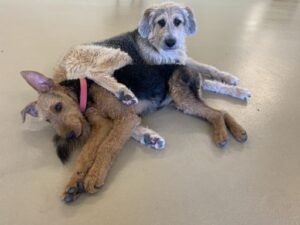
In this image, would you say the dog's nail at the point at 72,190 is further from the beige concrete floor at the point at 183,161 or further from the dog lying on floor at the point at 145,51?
the dog lying on floor at the point at 145,51

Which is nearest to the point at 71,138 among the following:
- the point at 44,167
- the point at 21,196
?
the point at 44,167

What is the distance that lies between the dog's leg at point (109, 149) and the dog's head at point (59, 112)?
0.53 ft

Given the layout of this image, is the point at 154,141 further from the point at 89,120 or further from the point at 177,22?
the point at 177,22

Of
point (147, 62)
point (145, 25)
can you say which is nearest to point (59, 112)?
point (147, 62)

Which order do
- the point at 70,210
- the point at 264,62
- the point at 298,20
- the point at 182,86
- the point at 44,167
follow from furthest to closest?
the point at 298,20
the point at 264,62
the point at 182,86
the point at 44,167
the point at 70,210

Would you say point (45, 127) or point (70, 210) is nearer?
point (70, 210)

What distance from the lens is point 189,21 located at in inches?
80.0

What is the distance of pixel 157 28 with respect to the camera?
1.98 metres

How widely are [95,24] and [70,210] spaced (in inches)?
81.6

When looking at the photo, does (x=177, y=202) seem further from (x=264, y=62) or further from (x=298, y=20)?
(x=298, y=20)

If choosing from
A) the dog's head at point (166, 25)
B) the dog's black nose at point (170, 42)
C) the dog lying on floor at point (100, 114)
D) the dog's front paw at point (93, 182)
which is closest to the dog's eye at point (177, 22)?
the dog's head at point (166, 25)

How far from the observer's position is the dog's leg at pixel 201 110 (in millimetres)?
1746

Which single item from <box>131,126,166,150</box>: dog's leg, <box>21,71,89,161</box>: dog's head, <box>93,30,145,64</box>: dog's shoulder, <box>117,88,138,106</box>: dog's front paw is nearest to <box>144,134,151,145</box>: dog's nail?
<box>131,126,166,150</box>: dog's leg

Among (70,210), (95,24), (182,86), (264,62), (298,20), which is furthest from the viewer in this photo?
(298,20)
